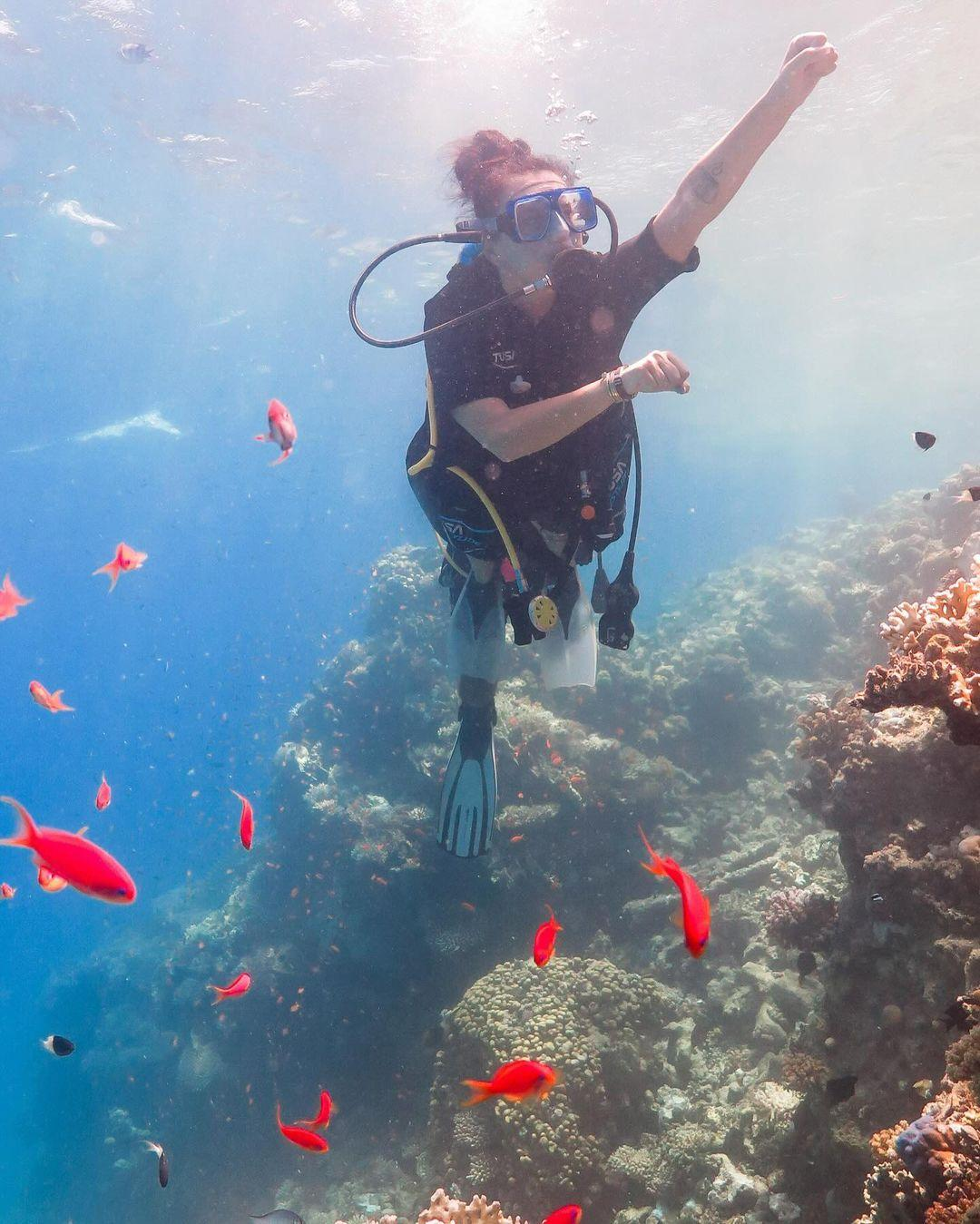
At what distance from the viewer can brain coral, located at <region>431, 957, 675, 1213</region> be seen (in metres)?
5.33

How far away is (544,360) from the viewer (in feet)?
13.1

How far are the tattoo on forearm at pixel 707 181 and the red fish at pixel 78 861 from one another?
15.3 feet

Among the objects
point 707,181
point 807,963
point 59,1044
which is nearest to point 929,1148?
point 807,963

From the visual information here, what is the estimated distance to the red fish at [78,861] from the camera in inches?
108

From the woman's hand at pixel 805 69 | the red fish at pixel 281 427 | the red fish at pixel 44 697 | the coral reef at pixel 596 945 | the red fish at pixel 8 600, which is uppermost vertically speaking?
the woman's hand at pixel 805 69

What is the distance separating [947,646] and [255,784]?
54.5m

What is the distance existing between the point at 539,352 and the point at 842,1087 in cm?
468

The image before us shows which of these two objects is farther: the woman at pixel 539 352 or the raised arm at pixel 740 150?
the woman at pixel 539 352

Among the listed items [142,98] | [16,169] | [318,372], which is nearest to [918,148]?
[142,98]

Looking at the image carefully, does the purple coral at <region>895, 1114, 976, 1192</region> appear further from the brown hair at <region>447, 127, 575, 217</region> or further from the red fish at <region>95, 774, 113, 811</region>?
the red fish at <region>95, 774, 113, 811</region>

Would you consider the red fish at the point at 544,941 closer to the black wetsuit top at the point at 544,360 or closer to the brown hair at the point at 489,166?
the black wetsuit top at the point at 544,360

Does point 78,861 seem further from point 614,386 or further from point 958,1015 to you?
point 958,1015

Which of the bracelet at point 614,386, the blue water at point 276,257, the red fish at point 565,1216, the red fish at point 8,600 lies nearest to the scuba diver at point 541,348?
the bracelet at point 614,386

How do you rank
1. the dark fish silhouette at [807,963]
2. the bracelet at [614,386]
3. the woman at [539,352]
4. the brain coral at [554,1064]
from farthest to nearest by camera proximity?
the brain coral at [554,1064]
the dark fish silhouette at [807,963]
the woman at [539,352]
the bracelet at [614,386]
